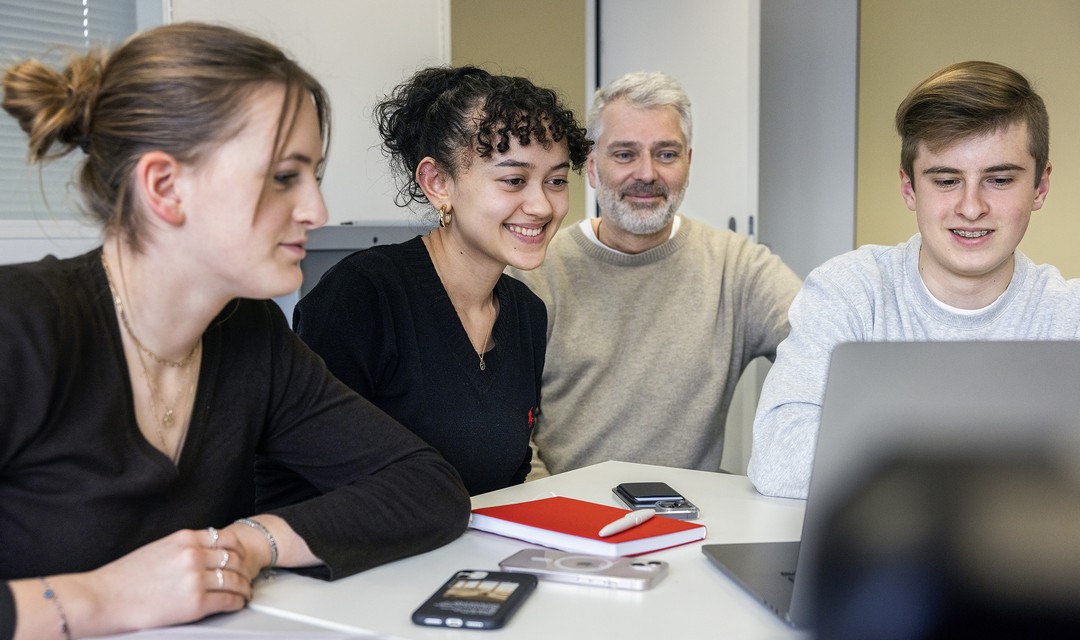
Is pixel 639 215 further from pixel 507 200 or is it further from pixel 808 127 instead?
pixel 808 127

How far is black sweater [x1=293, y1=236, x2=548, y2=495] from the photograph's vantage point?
1.62 meters

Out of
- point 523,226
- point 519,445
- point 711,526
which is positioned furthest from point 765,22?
point 711,526

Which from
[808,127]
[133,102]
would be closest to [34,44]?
[133,102]

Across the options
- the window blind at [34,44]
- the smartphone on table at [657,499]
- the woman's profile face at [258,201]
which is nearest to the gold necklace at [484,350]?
the smartphone on table at [657,499]

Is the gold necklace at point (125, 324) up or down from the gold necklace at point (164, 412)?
up

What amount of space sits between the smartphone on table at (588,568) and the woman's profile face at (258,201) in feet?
1.36

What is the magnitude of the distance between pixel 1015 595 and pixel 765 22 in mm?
3372

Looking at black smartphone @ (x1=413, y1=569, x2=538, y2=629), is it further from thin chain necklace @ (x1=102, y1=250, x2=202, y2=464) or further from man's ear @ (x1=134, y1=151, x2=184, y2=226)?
man's ear @ (x1=134, y1=151, x2=184, y2=226)

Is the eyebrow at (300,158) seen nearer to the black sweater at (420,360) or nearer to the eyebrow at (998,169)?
the black sweater at (420,360)

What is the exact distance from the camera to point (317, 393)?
1.32m

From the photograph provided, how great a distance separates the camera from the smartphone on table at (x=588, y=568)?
3.50 feet

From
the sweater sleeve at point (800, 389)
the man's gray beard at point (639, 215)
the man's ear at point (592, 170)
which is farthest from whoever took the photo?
the man's ear at point (592, 170)

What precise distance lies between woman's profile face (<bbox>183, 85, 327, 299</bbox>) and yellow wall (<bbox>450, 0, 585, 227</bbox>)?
3265 mm

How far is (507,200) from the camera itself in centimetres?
178
